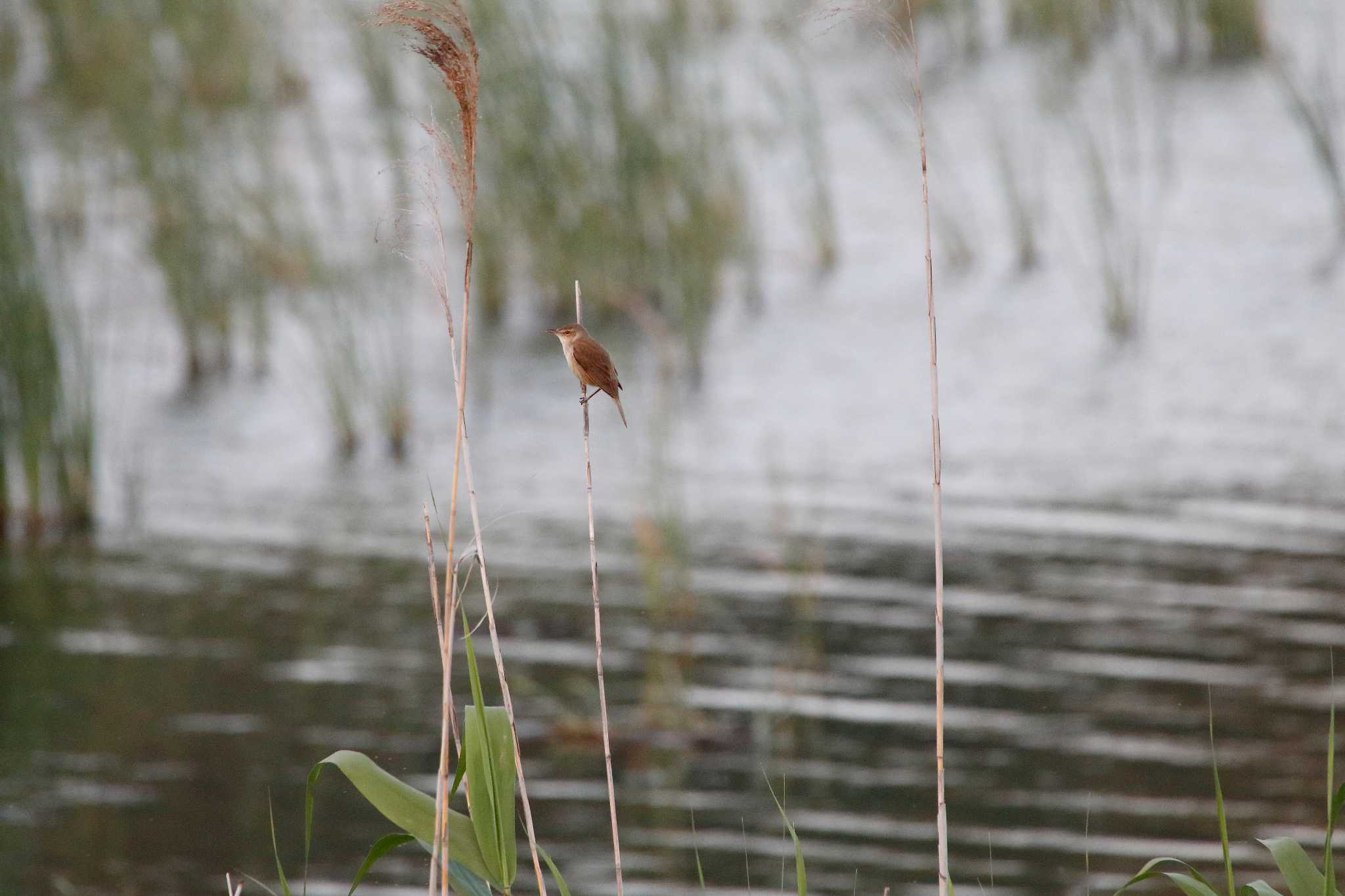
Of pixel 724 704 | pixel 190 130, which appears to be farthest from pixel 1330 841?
pixel 190 130

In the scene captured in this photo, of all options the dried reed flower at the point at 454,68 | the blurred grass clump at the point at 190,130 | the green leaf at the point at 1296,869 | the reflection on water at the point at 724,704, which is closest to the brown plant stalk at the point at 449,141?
the dried reed flower at the point at 454,68

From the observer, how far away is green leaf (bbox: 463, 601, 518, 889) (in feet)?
5.97

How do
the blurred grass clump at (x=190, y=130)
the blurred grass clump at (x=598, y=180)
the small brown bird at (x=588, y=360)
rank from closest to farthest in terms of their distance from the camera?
1. the small brown bird at (x=588, y=360)
2. the blurred grass clump at (x=598, y=180)
3. the blurred grass clump at (x=190, y=130)

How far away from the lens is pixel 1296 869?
1.81m

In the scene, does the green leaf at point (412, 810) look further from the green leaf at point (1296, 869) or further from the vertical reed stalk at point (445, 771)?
the green leaf at point (1296, 869)

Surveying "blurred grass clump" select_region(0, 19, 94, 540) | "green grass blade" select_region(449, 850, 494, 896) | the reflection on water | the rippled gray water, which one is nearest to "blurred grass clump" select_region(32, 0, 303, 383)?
the rippled gray water

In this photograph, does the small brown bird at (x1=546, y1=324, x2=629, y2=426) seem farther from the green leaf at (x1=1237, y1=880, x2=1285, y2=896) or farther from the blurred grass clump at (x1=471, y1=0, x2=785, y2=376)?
the blurred grass clump at (x1=471, y1=0, x2=785, y2=376)

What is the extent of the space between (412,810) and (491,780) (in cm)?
9

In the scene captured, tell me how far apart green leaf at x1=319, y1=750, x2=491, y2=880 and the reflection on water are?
1.58 meters

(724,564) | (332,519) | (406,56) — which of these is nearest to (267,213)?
(406,56)

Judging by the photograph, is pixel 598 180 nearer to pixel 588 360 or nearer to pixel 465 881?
pixel 588 360

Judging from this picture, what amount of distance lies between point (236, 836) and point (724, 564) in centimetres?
216

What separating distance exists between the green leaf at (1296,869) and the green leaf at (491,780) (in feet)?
2.36

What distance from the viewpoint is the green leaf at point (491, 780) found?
1.82m
